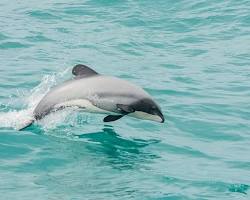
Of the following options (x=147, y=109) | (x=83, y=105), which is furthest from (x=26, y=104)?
(x=147, y=109)

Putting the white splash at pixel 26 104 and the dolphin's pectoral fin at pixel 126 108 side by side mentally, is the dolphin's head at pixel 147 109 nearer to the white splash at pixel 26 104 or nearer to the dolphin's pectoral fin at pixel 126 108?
the dolphin's pectoral fin at pixel 126 108

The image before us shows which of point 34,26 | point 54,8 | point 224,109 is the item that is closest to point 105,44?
point 34,26

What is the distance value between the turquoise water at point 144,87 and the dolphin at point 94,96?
0.38 meters

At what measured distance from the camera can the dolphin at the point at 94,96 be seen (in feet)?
37.4

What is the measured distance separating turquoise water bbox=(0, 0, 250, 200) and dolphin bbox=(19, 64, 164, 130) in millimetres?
378

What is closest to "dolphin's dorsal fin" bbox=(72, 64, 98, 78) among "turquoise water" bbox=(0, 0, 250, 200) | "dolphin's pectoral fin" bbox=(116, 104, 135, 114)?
"dolphin's pectoral fin" bbox=(116, 104, 135, 114)

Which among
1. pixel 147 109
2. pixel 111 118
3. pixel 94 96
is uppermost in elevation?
pixel 94 96

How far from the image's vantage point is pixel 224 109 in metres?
14.1

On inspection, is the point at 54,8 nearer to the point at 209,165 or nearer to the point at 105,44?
the point at 105,44

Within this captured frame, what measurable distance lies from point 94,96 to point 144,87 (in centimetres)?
398

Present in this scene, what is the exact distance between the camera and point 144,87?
15336mm

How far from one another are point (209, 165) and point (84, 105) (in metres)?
2.32

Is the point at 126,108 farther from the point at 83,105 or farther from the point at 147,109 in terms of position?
the point at 83,105

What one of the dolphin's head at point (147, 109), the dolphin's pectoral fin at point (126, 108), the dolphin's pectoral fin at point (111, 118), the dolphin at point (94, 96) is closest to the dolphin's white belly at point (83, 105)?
the dolphin at point (94, 96)
